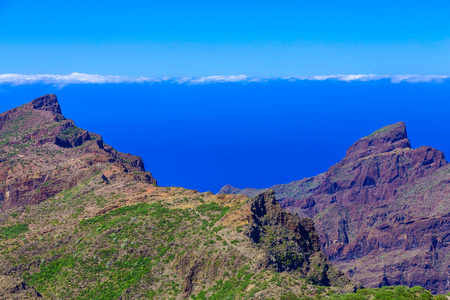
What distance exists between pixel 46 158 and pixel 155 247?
77938 mm

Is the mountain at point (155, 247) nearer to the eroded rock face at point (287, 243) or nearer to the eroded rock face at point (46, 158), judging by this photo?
the eroded rock face at point (287, 243)

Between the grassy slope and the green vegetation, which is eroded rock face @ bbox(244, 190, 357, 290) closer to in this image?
the grassy slope

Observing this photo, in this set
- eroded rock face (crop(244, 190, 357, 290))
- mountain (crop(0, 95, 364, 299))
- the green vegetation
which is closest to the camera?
mountain (crop(0, 95, 364, 299))

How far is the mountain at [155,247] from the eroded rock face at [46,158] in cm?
681

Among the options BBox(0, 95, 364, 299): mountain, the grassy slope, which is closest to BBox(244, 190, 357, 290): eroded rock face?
BBox(0, 95, 364, 299): mountain

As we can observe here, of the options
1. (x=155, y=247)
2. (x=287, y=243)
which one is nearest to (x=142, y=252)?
(x=155, y=247)

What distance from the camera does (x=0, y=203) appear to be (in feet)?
460

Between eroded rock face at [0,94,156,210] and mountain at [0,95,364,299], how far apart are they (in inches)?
268

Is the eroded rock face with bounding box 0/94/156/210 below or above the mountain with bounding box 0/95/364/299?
above

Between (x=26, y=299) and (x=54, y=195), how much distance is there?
63694mm

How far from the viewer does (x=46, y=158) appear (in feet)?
498

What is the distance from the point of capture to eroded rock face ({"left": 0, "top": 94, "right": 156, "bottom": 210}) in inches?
5153

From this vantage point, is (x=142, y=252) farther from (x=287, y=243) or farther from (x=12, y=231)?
(x=12, y=231)

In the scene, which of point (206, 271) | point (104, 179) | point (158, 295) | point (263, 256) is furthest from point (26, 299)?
point (104, 179)
